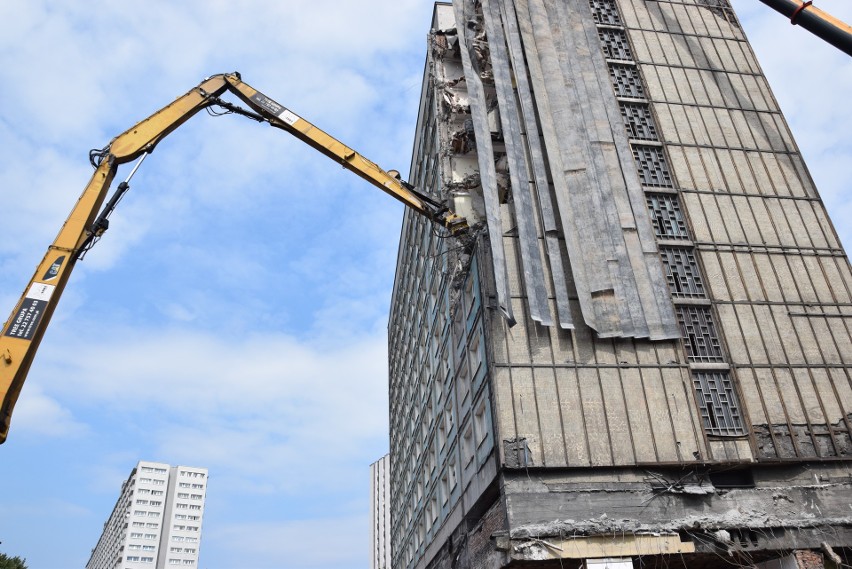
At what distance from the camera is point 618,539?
1822 centimetres

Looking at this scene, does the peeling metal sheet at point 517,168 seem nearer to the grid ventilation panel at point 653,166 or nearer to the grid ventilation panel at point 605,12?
the grid ventilation panel at point 653,166

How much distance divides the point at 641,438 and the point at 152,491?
12507 centimetres

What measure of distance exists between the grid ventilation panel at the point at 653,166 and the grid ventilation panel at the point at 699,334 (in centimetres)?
559

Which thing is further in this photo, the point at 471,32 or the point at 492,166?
the point at 471,32

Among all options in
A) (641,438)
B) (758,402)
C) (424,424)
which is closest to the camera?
(641,438)

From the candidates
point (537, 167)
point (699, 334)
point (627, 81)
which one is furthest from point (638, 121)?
point (699, 334)

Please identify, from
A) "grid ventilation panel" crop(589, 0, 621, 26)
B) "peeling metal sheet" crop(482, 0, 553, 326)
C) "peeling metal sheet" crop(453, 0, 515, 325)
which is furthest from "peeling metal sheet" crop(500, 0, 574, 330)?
"grid ventilation panel" crop(589, 0, 621, 26)

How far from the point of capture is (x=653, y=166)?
26250 mm

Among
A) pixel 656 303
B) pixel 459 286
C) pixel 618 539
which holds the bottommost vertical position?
pixel 618 539

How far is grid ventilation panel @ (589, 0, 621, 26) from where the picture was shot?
3069 cm

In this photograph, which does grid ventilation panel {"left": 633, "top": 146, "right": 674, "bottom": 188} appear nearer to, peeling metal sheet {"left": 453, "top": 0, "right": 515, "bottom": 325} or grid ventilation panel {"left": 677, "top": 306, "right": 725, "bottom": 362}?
grid ventilation panel {"left": 677, "top": 306, "right": 725, "bottom": 362}

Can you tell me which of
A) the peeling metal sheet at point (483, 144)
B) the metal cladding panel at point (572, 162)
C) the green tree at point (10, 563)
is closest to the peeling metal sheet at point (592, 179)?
the metal cladding panel at point (572, 162)

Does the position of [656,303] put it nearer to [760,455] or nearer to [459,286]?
[760,455]

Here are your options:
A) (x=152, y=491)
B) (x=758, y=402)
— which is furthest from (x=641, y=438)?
(x=152, y=491)
